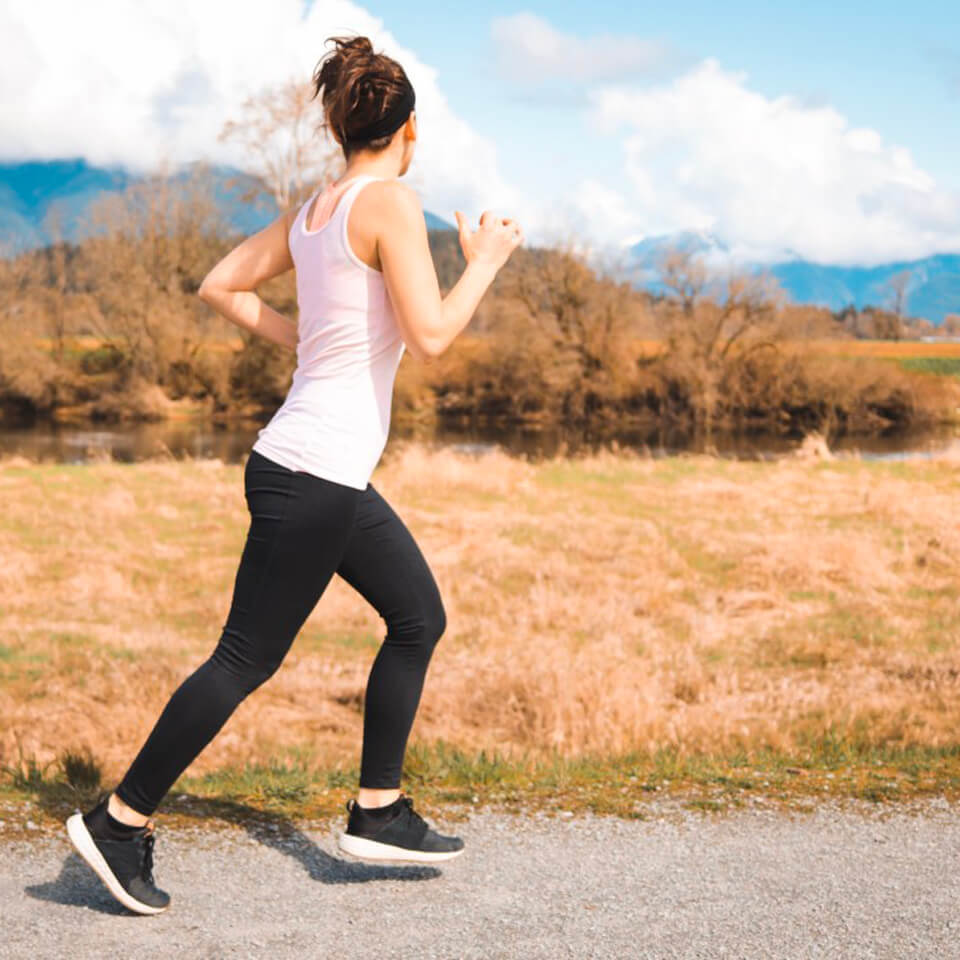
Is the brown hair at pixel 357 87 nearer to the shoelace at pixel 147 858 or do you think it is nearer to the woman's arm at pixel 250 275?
the woman's arm at pixel 250 275

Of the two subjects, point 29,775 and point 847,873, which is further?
point 29,775

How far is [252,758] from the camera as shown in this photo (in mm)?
5613

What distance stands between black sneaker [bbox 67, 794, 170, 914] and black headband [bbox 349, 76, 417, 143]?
188 cm

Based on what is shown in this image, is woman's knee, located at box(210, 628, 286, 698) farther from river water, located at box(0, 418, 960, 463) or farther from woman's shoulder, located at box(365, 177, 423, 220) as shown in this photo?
river water, located at box(0, 418, 960, 463)

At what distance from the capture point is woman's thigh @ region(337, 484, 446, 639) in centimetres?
293

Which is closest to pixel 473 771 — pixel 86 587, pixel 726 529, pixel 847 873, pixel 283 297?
pixel 847 873

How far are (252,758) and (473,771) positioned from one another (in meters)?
2.06

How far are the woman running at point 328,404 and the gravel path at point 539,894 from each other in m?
0.19

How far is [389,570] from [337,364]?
0.60m

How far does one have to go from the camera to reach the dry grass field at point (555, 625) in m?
5.48

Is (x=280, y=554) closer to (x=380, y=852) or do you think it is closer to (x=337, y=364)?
(x=337, y=364)

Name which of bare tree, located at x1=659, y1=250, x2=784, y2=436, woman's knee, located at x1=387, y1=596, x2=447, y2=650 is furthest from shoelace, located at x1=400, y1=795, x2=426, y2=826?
bare tree, located at x1=659, y1=250, x2=784, y2=436

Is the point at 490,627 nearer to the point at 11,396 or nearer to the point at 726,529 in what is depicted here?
the point at 726,529

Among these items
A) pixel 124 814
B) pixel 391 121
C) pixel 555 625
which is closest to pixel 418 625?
pixel 124 814
